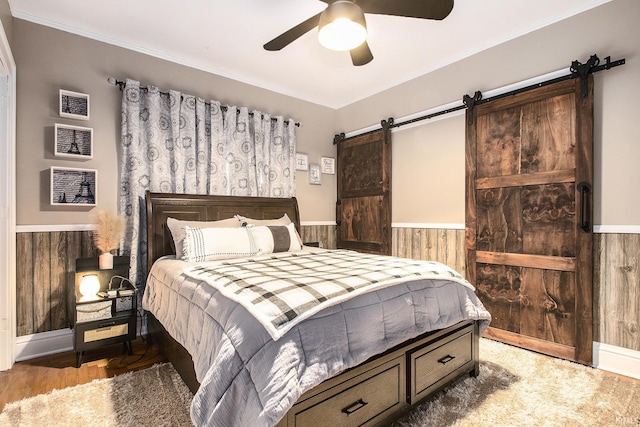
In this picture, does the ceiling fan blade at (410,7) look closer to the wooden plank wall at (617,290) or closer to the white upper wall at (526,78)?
the white upper wall at (526,78)

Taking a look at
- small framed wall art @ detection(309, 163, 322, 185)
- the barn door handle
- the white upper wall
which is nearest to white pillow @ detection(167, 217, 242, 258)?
small framed wall art @ detection(309, 163, 322, 185)

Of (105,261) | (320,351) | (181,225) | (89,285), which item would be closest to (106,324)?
(89,285)

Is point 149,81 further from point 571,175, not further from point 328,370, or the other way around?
point 571,175

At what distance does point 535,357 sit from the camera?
100 inches

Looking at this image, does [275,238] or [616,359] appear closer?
[616,359]

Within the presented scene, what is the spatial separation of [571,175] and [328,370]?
7.90 ft

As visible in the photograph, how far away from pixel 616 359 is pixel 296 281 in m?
2.40

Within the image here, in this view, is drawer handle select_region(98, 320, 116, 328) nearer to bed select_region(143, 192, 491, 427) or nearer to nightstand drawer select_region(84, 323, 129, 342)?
nightstand drawer select_region(84, 323, 129, 342)

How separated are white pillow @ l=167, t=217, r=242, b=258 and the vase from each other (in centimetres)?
49

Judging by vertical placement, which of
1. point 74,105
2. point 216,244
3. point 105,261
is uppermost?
point 74,105

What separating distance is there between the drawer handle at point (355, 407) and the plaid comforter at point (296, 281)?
49cm

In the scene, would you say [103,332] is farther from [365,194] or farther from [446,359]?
[365,194]

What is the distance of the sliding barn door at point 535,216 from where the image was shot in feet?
7.95

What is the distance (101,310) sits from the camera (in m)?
2.43
